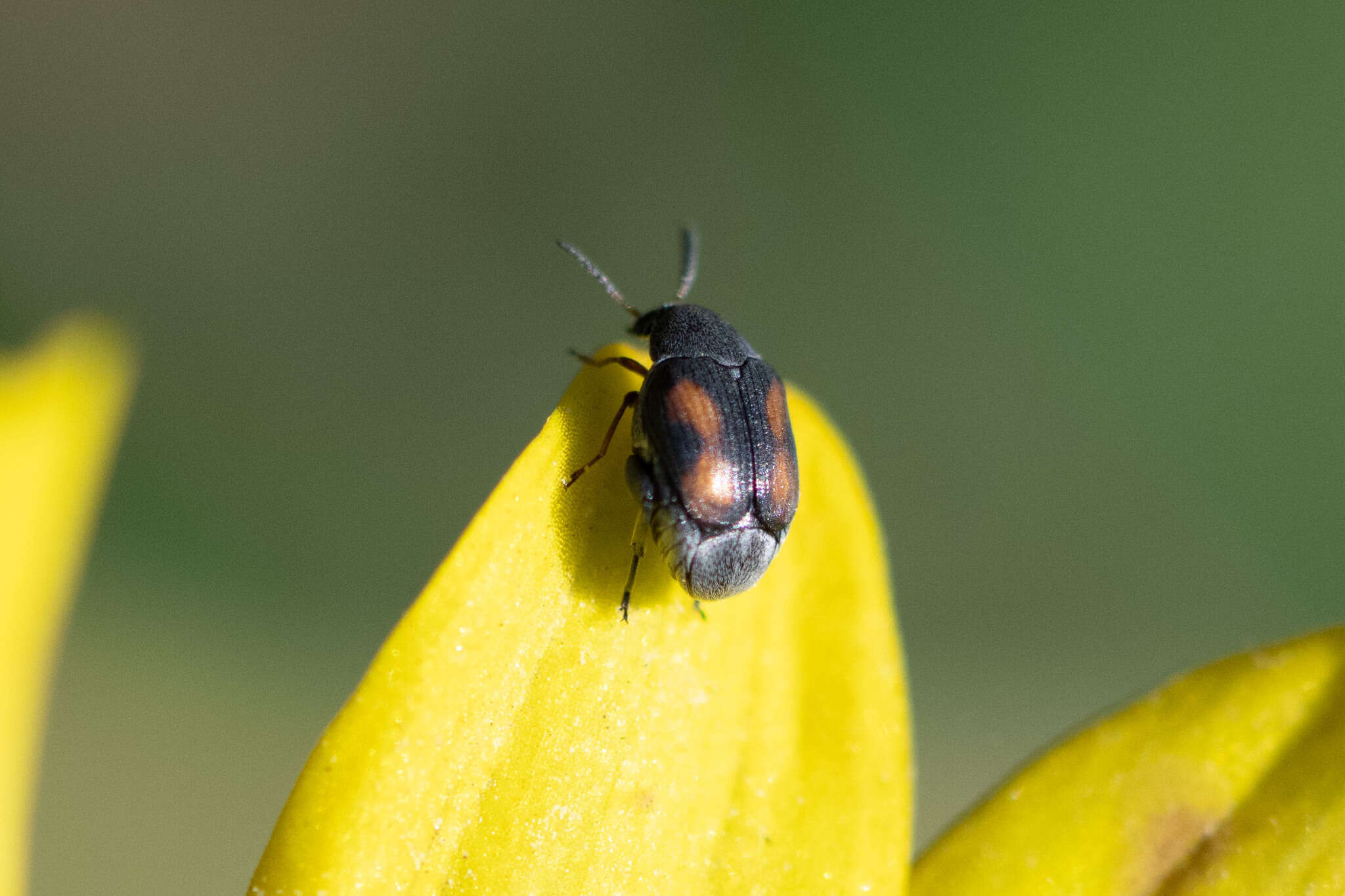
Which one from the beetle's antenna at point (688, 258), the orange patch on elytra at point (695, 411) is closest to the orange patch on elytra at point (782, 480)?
the orange patch on elytra at point (695, 411)

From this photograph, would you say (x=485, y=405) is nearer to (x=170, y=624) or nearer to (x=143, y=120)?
(x=170, y=624)

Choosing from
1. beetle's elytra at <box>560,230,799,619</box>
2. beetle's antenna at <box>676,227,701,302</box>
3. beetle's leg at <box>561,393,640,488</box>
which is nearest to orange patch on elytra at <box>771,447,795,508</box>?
beetle's elytra at <box>560,230,799,619</box>

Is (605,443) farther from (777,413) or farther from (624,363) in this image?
(777,413)

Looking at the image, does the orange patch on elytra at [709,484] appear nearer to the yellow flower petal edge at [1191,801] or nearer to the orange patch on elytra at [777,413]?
the orange patch on elytra at [777,413]

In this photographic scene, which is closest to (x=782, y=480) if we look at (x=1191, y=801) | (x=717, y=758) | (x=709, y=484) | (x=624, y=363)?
(x=709, y=484)

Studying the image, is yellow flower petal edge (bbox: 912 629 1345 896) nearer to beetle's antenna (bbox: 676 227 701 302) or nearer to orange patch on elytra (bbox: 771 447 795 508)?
orange patch on elytra (bbox: 771 447 795 508)

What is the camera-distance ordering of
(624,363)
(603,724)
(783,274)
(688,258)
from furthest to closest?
1. (783,274)
2. (688,258)
3. (624,363)
4. (603,724)
